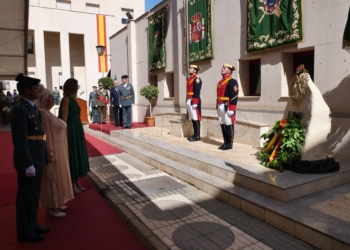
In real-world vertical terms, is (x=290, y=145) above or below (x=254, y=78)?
below

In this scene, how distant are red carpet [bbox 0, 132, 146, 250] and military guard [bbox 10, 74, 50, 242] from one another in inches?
7.4

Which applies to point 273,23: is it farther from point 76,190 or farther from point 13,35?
point 13,35

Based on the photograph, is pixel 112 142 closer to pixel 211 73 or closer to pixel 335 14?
pixel 211 73

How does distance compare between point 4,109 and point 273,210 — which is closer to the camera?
point 273,210

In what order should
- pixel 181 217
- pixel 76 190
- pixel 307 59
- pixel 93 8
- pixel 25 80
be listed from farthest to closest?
pixel 93 8 → pixel 307 59 → pixel 76 190 → pixel 181 217 → pixel 25 80

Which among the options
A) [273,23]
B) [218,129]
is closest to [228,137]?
[218,129]

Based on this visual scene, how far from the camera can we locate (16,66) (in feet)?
34.1

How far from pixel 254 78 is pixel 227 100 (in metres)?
2.12

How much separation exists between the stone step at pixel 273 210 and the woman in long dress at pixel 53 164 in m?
2.07

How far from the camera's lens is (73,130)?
14.8 ft

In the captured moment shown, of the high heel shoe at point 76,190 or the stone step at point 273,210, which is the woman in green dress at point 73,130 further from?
the stone step at point 273,210

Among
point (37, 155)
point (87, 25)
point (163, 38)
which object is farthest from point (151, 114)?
point (87, 25)

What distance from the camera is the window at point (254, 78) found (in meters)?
7.29

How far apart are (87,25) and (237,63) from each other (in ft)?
58.5
